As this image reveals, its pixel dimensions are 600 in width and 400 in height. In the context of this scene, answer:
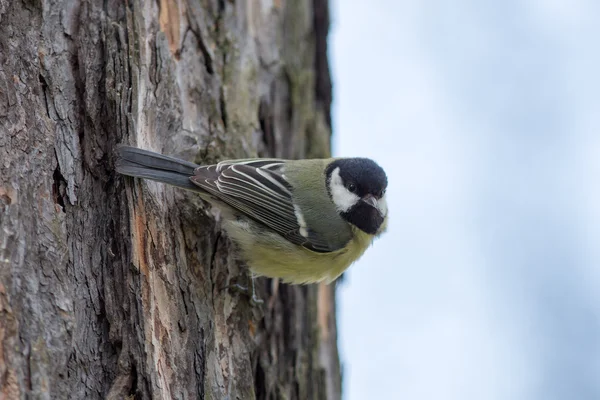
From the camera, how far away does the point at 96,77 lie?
2527 mm

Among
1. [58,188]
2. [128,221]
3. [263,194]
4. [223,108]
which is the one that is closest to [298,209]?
[263,194]

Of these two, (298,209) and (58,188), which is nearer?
(58,188)

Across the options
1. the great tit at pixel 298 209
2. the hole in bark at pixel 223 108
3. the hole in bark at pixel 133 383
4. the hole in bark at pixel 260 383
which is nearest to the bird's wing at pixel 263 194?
the great tit at pixel 298 209

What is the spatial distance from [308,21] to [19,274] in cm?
274

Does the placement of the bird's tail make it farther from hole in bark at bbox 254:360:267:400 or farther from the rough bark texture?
hole in bark at bbox 254:360:267:400

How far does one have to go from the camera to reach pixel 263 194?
125 inches

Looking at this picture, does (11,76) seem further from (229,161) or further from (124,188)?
(229,161)

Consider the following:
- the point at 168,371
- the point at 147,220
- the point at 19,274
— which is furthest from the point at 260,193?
→ the point at 19,274

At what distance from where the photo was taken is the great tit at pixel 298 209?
3.04m

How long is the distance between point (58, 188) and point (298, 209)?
1.28 meters

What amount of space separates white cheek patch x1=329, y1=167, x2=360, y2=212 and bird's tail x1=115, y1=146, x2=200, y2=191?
786 millimetres

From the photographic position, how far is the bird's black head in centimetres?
329

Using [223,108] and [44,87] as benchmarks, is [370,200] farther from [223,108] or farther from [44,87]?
[44,87]

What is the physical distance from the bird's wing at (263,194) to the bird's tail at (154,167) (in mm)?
95
